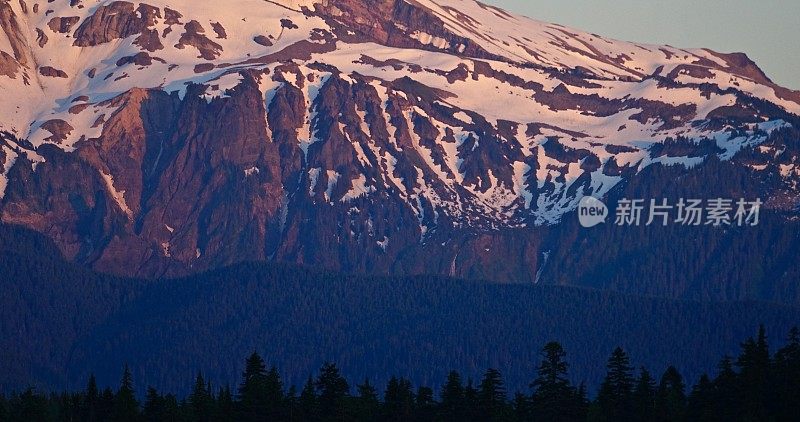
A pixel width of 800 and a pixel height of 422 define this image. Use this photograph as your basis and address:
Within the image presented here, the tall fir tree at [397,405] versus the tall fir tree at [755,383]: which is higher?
the tall fir tree at [755,383]

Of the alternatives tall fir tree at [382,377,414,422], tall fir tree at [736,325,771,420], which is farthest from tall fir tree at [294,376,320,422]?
tall fir tree at [736,325,771,420]

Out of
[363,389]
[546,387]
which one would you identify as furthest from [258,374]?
[546,387]

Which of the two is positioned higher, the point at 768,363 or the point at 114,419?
the point at 768,363

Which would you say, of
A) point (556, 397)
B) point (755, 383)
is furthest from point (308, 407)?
point (755, 383)

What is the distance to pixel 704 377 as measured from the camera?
190625 millimetres

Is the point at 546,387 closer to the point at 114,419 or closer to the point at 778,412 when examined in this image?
the point at 778,412

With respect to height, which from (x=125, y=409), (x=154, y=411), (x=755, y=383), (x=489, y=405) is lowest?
(x=125, y=409)

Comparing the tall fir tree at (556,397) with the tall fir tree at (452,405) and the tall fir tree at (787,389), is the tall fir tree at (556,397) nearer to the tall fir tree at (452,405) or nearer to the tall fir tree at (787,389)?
the tall fir tree at (452,405)

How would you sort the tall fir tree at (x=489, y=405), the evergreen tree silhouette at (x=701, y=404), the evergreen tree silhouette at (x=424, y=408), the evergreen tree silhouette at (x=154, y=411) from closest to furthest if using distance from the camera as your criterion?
the evergreen tree silhouette at (x=701, y=404)
the tall fir tree at (x=489, y=405)
the evergreen tree silhouette at (x=424, y=408)
the evergreen tree silhouette at (x=154, y=411)

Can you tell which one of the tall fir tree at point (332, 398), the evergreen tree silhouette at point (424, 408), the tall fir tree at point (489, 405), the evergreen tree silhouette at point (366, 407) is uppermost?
the tall fir tree at point (489, 405)

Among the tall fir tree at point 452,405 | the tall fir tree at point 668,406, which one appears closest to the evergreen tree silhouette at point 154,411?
the tall fir tree at point 452,405

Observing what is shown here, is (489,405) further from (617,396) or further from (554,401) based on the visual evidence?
(617,396)

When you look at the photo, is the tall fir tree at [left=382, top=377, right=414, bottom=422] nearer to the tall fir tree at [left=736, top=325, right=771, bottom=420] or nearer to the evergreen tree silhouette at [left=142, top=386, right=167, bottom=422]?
the evergreen tree silhouette at [left=142, top=386, right=167, bottom=422]

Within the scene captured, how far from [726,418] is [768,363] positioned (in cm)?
724
